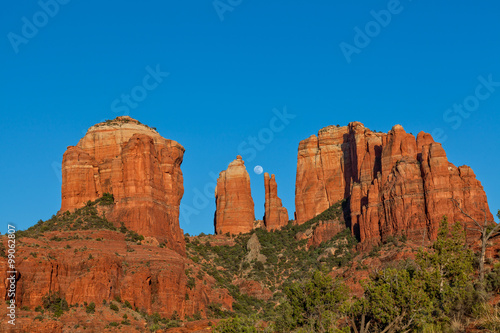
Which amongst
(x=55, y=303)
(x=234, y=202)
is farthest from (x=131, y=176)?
(x=234, y=202)

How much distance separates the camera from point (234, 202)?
6181 inches

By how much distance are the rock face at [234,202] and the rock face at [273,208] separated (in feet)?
11.3

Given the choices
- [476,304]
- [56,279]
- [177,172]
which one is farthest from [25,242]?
[476,304]

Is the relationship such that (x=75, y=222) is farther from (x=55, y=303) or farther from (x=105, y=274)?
(x=55, y=303)

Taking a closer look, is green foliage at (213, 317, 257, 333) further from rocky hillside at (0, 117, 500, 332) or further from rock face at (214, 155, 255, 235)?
rock face at (214, 155, 255, 235)

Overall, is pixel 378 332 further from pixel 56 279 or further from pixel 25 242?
pixel 25 242

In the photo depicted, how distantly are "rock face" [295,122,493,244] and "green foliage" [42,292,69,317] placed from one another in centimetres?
5498

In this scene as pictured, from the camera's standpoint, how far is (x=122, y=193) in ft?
361

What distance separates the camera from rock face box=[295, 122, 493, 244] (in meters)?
115

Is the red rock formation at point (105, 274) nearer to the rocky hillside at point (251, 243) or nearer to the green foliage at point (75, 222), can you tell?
the rocky hillside at point (251, 243)

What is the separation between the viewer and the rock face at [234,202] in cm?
15512

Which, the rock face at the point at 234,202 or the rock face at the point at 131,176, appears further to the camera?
the rock face at the point at 234,202

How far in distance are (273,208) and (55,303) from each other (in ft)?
263

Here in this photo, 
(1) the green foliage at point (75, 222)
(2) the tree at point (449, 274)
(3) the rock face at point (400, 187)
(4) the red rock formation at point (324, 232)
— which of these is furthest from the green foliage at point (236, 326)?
(4) the red rock formation at point (324, 232)
